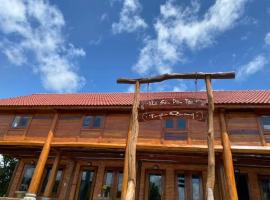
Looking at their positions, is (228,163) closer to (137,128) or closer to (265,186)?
→ (265,186)

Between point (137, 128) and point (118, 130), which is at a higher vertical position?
point (118, 130)

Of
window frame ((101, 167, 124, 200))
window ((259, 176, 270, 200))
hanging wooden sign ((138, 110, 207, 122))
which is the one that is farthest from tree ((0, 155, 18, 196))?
window ((259, 176, 270, 200))

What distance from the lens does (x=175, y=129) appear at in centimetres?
1291

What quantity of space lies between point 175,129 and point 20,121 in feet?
32.0

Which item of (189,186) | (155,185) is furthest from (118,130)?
(189,186)

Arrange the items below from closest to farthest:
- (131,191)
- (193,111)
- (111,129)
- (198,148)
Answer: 1. (131,191)
2. (193,111)
3. (198,148)
4. (111,129)

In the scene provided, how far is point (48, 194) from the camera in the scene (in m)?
13.7

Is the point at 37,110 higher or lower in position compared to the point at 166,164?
higher

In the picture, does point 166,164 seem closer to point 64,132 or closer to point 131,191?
point 64,132

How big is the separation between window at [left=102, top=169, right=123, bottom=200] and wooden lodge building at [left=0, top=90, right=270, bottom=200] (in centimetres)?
6

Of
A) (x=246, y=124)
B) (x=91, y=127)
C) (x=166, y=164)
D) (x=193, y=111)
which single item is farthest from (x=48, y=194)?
(x=246, y=124)

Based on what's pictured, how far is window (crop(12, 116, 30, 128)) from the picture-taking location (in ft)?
49.3

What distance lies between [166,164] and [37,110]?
8754 millimetres

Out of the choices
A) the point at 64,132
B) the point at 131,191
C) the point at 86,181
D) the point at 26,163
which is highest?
the point at 64,132
